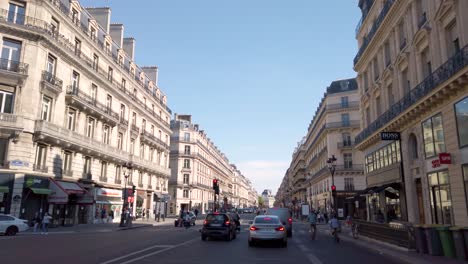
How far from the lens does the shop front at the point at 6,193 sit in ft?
82.5

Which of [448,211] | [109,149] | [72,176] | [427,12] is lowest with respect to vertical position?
[448,211]

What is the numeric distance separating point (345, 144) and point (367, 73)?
2206 centimetres

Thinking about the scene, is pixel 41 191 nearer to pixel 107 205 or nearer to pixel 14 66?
pixel 14 66

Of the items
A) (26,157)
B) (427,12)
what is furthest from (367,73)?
(26,157)

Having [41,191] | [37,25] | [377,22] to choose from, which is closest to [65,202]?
[41,191]

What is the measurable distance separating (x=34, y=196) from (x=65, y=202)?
7.46ft

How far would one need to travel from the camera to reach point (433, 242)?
13.0m

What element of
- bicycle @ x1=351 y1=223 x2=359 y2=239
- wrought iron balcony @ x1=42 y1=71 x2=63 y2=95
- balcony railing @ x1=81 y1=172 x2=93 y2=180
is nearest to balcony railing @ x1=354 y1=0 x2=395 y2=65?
bicycle @ x1=351 y1=223 x2=359 y2=239

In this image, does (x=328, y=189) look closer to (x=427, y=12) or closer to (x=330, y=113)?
(x=330, y=113)

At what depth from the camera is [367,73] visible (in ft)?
108

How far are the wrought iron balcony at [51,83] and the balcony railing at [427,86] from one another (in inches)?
1000

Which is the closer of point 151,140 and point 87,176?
point 87,176

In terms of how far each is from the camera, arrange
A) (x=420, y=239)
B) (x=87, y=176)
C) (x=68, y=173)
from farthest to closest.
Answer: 1. (x=87, y=176)
2. (x=68, y=173)
3. (x=420, y=239)

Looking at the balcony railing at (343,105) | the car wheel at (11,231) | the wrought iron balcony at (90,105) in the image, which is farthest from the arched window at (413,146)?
the balcony railing at (343,105)
